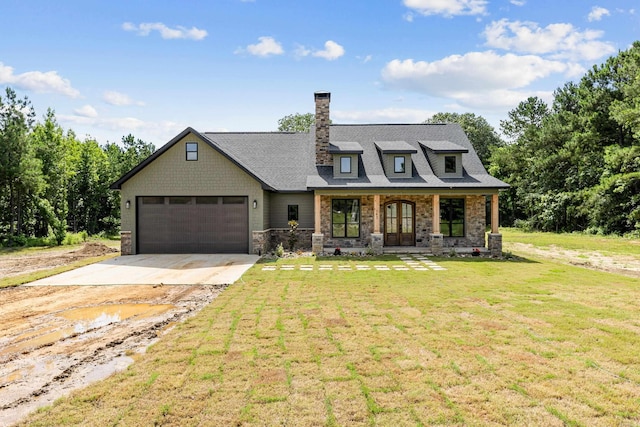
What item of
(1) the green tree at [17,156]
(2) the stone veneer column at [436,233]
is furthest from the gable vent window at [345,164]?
(1) the green tree at [17,156]

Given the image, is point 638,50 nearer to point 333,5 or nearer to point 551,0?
point 551,0

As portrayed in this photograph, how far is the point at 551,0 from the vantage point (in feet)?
46.2

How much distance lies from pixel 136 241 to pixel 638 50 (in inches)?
1367

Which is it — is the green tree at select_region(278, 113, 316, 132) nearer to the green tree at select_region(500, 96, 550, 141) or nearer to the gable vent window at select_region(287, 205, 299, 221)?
the green tree at select_region(500, 96, 550, 141)

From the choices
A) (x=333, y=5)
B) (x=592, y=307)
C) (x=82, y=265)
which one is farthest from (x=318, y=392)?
(x=333, y=5)

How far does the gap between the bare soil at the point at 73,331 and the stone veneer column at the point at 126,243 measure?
690cm

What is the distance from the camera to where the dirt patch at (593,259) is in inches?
502

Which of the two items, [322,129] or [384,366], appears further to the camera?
[322,129]

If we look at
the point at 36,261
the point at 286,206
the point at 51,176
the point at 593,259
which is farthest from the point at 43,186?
the point at 593,259

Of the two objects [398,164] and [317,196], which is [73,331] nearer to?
[317,196]

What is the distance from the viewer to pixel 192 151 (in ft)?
54.4

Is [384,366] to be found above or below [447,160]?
below

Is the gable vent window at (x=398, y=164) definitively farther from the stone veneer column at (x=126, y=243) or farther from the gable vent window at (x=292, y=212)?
the stone veneer column at (x=126, y=243)

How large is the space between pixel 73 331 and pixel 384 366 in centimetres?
521
